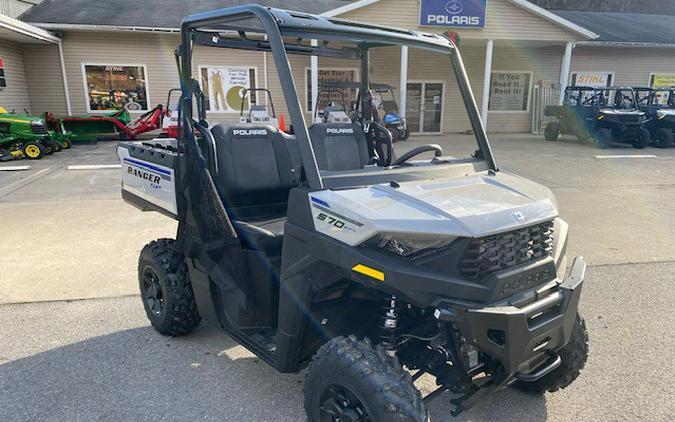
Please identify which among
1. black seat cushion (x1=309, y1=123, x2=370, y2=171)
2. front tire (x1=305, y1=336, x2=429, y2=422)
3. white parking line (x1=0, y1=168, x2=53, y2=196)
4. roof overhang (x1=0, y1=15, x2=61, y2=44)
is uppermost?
roof overhang (x1=0, y1=15, x2=61, y2=44)

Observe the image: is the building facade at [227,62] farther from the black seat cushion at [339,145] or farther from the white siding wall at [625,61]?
the black seat cushion at [339,145]

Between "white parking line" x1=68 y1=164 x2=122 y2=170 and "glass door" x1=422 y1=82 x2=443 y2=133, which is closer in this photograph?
"white parking line" x1=68 y1=164 x2=122 y2=170

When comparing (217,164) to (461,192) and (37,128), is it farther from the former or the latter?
(37,128)

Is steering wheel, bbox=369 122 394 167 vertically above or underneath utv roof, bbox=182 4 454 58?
underneath

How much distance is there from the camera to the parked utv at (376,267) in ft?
6.05

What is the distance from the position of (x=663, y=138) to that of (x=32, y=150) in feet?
59.7

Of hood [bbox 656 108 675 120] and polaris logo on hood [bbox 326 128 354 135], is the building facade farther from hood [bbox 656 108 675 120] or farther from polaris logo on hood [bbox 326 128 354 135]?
polaris logo on hood [bbox 326 128 354 135]

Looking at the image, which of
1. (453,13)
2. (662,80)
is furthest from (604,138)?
(662,80)

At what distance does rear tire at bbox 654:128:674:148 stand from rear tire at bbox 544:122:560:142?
9.72 ft

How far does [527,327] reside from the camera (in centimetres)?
186

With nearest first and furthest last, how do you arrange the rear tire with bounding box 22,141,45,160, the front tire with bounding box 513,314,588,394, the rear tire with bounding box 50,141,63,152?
the front tire with bounding box 513,314,588,394
the rear tire with bounding box 22,141,45,160
the rear tire with bounding box 50,141,63,152

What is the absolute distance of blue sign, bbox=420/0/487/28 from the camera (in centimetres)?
1582

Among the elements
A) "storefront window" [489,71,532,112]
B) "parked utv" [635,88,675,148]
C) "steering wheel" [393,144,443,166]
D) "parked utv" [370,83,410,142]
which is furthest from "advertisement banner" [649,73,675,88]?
"steering wheel" [393,144,443,166]

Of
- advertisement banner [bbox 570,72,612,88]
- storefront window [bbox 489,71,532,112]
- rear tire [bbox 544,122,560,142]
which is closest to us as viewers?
rear tire [bbox 544,122,560,142]
